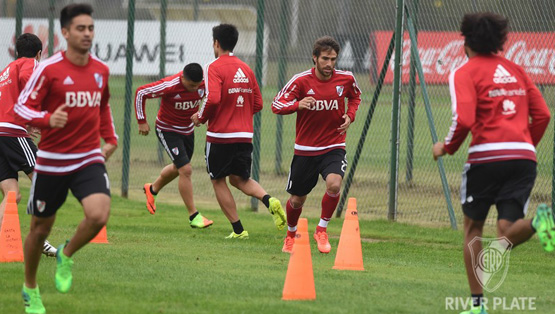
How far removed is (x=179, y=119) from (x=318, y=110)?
247 cm

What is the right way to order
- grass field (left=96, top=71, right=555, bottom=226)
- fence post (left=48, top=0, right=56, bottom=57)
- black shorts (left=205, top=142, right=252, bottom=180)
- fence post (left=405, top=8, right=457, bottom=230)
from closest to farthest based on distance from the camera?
black shorts (left=205, top=142, right=252, bottom=180) → fence post (left=405, top=8, right=457, bottom=230) → grass field (left=96, top=71, right=555, bottom=226) → fence post (left=48, top=0, right=56, bottom=57)

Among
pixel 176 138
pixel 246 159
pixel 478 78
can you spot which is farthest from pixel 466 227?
pixel 176 138

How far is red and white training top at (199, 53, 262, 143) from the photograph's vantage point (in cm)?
1060

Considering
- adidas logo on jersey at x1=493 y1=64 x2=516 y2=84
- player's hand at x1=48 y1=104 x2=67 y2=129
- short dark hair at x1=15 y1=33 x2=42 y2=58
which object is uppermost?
adidas logo on jersey at x1=493 y1=64 x2=516 y2=84

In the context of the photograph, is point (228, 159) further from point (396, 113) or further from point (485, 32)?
point (485, 32)

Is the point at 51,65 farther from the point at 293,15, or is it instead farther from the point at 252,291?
the point at 293,15

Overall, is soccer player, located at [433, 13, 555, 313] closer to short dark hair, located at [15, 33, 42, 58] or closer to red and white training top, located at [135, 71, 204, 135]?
short dark hair, located at [15, 33, 42, 58]

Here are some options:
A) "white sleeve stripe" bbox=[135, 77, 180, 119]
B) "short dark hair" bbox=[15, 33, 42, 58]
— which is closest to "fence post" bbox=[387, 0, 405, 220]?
"white sleeve stripe" bbox=[135, 77, 180, 119]

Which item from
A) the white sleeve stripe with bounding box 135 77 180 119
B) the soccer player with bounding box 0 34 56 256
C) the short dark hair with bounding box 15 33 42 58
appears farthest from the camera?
the white sleeve stripe with bounding box 135 77 180 119

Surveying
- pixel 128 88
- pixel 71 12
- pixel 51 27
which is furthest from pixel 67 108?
pixel 51 27

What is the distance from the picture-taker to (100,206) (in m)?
6.40

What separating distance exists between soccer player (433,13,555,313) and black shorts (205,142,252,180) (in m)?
4.58

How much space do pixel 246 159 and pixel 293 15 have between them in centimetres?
574

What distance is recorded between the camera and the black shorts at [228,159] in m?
10.8
